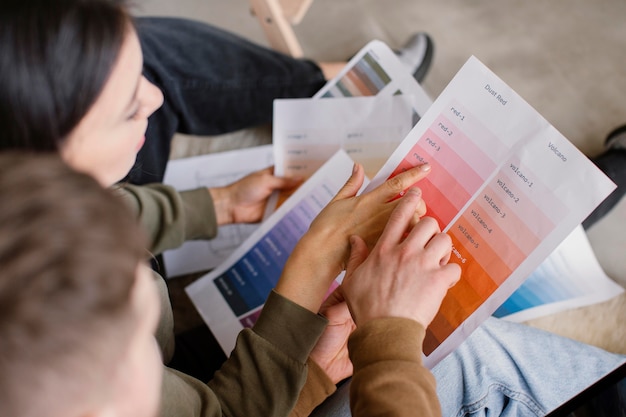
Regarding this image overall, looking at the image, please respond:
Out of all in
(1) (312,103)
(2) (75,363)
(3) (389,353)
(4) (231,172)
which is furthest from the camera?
(4) (231,172)

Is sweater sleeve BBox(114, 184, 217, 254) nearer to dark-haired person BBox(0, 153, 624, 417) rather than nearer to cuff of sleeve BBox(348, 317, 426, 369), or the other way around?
dark-haired person BBox(0, 153, 624, 417)

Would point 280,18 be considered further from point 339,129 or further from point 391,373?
point 391,373

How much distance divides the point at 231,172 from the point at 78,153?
0.42 m

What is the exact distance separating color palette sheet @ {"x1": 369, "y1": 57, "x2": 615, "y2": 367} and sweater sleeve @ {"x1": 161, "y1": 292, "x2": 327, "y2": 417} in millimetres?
119

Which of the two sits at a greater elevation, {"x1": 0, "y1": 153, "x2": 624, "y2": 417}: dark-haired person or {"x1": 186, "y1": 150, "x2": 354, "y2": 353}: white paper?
{"x1": 0, "y1": 153, "x2": 624, "y2": 417}: dark-haired person

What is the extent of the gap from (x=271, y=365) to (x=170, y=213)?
272mm

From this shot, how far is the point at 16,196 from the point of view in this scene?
297mm

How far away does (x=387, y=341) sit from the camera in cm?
44

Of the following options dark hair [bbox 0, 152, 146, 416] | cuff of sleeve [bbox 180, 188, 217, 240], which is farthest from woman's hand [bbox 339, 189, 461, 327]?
cuff of sleeve [bbox 180, 188, 217, 240]

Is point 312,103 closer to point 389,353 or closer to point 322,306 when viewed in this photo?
point 322,306

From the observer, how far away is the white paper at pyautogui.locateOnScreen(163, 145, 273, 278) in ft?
2.71

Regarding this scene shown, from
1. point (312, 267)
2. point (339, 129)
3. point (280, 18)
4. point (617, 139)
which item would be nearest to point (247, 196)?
point (339, 129)

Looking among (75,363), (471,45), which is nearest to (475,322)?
(75,363)

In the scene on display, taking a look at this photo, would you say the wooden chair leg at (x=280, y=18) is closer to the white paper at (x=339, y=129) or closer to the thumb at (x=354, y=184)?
the white paper at (x=339, y=129)
